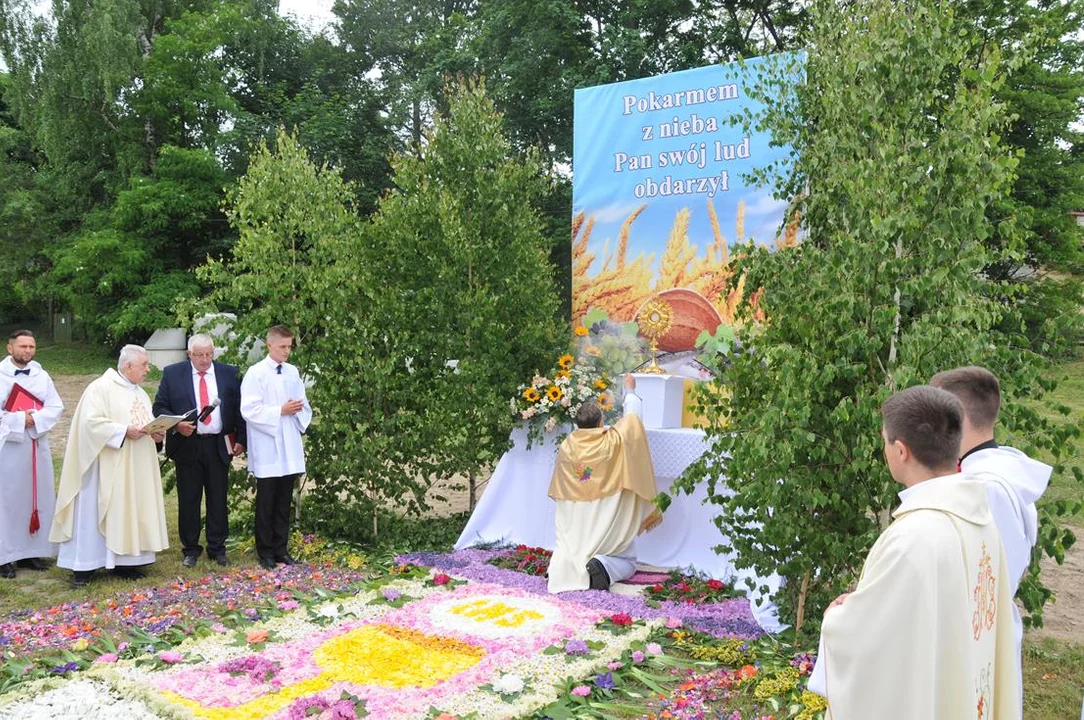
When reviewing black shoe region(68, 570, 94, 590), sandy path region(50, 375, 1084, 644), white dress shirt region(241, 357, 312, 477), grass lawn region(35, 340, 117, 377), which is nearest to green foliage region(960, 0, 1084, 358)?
sandy path region(50, 375, 1084, 644)

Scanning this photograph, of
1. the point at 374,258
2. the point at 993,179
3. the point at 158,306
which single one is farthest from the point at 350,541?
the point at 158,306

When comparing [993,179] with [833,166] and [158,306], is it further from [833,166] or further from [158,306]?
[158,306]

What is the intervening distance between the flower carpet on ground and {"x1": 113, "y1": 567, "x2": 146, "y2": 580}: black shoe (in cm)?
52

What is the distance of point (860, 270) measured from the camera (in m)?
4.46

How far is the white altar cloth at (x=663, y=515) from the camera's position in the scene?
7.48 meters

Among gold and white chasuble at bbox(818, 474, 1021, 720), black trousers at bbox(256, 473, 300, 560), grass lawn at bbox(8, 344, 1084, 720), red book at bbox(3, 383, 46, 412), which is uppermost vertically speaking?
red book at bbox(3, 383, 46, 412)

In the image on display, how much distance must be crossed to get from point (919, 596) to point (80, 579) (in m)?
6.86

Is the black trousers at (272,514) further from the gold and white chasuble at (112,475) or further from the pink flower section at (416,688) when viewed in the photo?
the pink flower section at (416,688)

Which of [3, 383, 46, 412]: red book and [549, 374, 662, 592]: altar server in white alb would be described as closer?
[549, 374, 662, 592]: altar server in white alb

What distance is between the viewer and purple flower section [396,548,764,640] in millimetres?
6157

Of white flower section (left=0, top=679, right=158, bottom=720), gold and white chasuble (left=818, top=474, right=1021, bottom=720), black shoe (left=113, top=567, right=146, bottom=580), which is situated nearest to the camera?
gold and white chasuble (left=818, top=474, right=1021, bottom=720)

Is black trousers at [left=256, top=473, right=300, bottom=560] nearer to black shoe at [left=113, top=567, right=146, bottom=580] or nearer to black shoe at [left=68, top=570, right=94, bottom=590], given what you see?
black shoe at [left=113, top=567, right=146, bottom=580]

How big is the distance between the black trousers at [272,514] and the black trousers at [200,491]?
0.34 meters

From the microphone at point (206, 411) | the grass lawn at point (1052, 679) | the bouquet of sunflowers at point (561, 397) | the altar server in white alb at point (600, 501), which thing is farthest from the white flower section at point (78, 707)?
→ the grass lawn at point (1052, 679)
